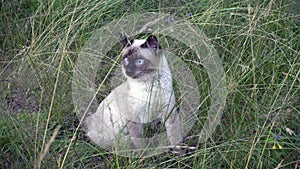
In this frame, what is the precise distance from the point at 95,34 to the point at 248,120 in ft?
4.23

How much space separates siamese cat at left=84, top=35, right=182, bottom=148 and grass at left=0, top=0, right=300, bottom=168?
138mm

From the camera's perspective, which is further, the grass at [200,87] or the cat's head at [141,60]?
the cat's head at [141,60]

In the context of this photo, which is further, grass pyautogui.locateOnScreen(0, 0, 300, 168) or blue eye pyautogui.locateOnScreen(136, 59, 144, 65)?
blue eye pyautogui.locateOnScreen(136, 59, 144, 65)

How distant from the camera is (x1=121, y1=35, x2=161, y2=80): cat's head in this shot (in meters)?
2.44

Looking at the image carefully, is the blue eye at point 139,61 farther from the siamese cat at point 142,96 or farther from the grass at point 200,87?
the grass at point 200,87

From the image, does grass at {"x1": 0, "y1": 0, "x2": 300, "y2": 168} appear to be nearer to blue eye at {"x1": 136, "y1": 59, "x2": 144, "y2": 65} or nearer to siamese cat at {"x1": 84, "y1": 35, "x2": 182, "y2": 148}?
siamese cat at {"x1": 84, "y1": 35, "x2": 182, "y2": 148}

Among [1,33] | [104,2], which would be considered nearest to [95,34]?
[104,2]

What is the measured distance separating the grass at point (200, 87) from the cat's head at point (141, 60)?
204 millimetres

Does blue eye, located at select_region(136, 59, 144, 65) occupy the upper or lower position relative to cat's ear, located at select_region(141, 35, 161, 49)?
lower

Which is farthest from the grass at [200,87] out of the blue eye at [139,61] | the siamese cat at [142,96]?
the blue eye at [139,61]

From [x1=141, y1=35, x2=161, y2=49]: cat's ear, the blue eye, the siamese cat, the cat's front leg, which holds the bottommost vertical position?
the cat's front leg

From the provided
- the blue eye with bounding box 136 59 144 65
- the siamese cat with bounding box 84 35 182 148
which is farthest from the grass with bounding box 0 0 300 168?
the blue eye with bounding box 136 59 144 65

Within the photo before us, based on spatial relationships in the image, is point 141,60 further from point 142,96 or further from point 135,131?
point 135,131

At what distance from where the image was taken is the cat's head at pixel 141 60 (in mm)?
2441
